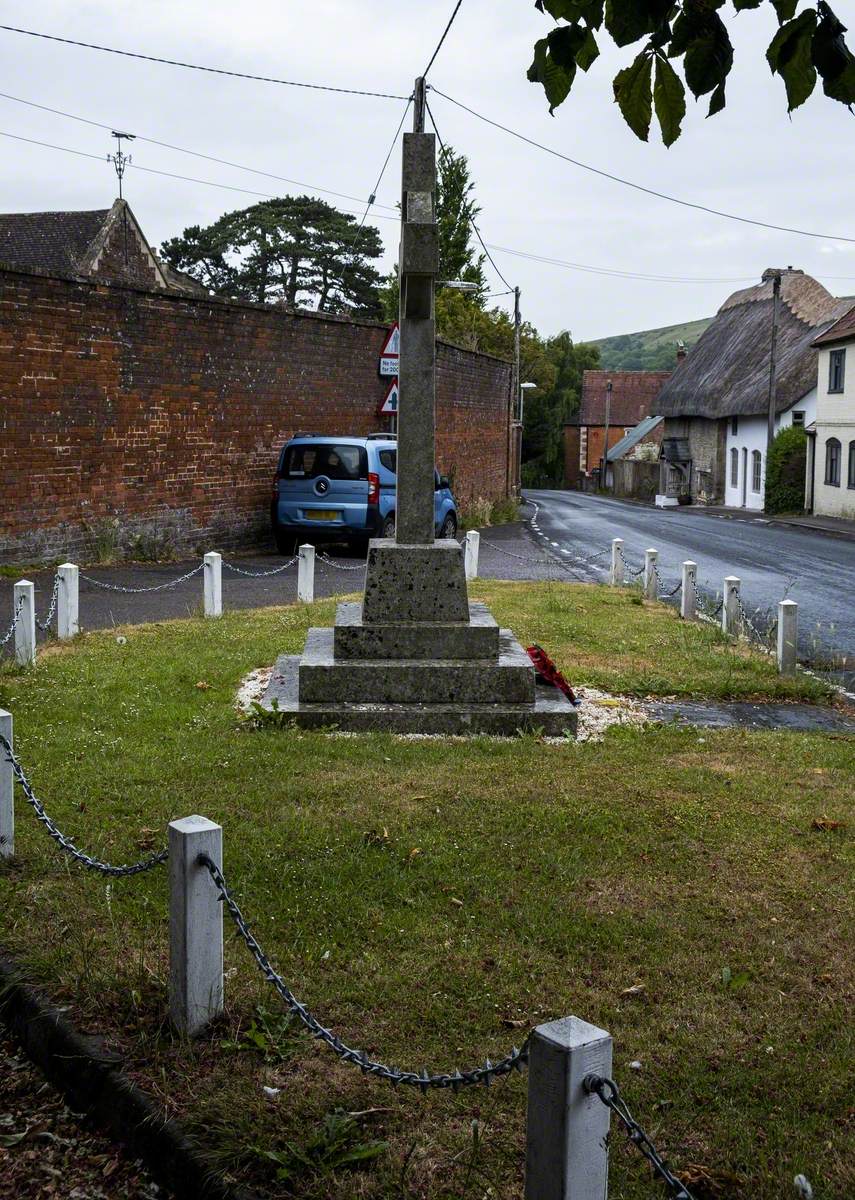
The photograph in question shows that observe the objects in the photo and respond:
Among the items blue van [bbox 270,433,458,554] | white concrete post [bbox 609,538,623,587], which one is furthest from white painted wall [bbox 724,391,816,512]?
white concrete post [bbox 609,538,623,587]

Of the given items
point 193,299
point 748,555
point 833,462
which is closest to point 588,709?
point 193,299

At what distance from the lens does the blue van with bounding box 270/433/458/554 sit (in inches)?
763

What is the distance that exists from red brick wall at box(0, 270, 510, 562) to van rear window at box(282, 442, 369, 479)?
1114 millimetres

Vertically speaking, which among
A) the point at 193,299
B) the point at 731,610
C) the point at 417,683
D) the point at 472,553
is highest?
the point at 193,299

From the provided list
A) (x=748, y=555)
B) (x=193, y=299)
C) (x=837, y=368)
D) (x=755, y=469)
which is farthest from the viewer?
(x=755, y=469)

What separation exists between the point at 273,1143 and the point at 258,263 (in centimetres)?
5428

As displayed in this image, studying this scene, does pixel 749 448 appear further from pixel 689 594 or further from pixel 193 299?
pixel 689 594

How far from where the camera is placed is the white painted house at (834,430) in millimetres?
41031

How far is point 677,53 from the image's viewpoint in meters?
3.46

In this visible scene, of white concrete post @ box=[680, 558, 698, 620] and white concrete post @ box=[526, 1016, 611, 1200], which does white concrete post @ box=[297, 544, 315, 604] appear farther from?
white concrete post @ box=[526, 1016, 611, 1200]

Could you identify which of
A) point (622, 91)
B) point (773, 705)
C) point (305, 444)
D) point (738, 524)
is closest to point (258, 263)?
point (738, 524)

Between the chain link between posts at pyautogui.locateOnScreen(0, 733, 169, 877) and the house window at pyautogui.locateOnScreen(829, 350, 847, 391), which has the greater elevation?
the house window at pyautogui.locateOnScreen(829, 350, 847, 391)

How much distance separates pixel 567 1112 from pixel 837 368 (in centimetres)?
4301

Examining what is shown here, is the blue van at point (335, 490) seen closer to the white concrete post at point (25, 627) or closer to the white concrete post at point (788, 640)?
the white concrete post at point (788, 640)
